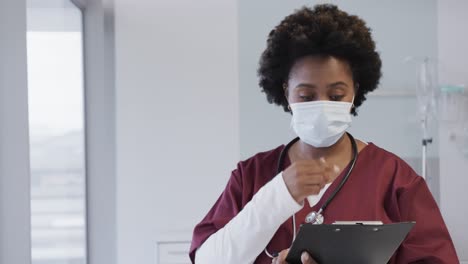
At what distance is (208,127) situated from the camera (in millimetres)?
2873

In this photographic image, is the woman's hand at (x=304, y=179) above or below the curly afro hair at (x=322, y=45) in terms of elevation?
below

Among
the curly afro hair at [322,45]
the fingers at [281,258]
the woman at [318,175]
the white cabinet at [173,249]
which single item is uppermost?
the curly afro hair at [322,45]

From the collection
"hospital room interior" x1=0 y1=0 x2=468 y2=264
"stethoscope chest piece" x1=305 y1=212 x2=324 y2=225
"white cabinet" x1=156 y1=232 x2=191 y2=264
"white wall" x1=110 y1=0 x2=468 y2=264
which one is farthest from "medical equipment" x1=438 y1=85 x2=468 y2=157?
"stethoscope chest piece" x1=305 y1=212 x2=324 y2=225

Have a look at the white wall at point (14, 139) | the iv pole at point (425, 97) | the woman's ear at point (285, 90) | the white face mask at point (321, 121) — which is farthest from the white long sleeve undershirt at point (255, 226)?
the iv pole at point (425, 97)

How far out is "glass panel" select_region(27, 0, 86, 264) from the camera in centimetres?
189

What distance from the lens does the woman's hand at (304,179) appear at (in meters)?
1.12

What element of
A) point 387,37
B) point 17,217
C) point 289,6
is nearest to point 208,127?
point 289,6

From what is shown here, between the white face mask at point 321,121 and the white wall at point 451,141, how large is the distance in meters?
1.76

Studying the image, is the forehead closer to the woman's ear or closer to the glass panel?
the woman's ear

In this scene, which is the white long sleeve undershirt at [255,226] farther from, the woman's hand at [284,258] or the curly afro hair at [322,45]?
the curly afro hair at [322,45]

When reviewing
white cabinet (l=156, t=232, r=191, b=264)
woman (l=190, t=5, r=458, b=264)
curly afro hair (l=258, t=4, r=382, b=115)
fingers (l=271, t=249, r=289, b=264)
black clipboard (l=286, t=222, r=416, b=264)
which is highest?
curly afro hair (l=258, t=4, r=382, b=115)

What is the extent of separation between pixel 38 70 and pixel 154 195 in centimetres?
108

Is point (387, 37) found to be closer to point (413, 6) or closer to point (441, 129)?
point (413, 6)

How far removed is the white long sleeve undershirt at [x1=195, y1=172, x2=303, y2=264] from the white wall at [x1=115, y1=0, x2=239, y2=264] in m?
1.65
